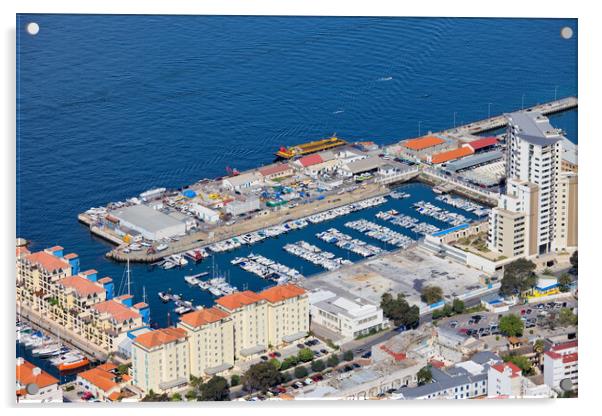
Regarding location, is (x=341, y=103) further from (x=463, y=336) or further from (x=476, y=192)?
(x=463, y=336)

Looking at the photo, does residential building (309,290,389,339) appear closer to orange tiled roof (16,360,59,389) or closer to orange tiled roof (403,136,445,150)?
orange tiled roof (16,360,59,389)

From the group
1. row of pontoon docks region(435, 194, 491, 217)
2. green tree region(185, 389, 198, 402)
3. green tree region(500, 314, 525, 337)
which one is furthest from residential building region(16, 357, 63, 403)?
row of pontoon docks region(435, 194, 491, 217)

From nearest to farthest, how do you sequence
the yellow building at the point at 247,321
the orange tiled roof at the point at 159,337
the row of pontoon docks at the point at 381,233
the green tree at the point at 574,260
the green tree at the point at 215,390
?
the green tree at the point at 215,390, the orange tiled roof at the point at 159,337, the yellow building at the point at 247,321, the green tree at the point at 574,260, the row of pontoon docks at the point at 381,233

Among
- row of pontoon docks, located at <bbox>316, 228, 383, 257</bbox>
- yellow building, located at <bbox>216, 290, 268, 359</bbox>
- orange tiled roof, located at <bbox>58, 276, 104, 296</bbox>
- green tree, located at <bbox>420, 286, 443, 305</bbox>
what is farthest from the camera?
row of pontoon docks, located at <bbox>316, 228, 383, 257</bbox>

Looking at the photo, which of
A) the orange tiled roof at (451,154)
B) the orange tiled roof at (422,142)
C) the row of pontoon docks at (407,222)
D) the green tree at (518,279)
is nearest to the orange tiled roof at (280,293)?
the green tree at (518,279)

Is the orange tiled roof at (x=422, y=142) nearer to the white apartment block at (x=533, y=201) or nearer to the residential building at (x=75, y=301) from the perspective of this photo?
the white apartment block at (x=533, y=201)

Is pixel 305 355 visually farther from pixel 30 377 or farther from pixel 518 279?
pixel 30 377

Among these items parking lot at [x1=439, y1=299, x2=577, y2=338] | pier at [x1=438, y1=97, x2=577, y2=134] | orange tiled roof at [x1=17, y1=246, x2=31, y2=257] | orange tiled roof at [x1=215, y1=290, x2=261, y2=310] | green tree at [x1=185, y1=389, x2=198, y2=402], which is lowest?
green tree at [x1=185, y1=389, x2=198, y2=402]
